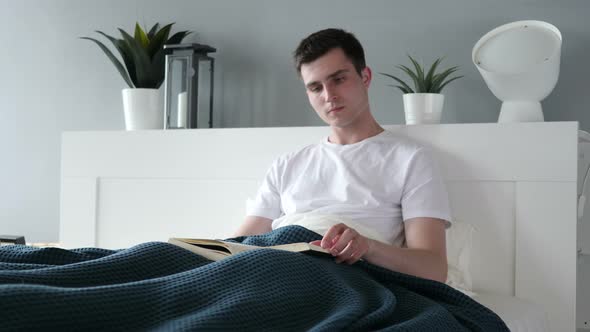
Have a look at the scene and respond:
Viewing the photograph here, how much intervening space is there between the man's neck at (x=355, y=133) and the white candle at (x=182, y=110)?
733mm

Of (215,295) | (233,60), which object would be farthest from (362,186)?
(233,60)

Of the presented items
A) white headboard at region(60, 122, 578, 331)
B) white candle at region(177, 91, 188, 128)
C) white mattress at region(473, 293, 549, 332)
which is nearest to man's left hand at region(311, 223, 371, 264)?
white mattress at region(473, 293, 549, 332)

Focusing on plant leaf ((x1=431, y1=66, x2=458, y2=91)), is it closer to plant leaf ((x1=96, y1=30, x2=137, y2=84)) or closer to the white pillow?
the white pillow

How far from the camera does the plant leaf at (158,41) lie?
107 inches

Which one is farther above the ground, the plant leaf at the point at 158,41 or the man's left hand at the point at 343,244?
the plant leaf at the point at 158,41

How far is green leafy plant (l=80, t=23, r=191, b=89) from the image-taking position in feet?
8.84

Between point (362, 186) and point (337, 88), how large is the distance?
0.27m

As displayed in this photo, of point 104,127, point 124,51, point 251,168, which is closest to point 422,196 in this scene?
point 251,168

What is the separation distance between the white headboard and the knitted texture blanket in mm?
717

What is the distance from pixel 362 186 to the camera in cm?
191

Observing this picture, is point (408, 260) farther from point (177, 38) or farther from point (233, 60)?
point (177, 38)

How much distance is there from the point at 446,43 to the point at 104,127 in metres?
1.36

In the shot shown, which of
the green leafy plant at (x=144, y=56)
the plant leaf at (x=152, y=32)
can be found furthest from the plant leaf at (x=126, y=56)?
the plant leaf at (x=152, y=32)

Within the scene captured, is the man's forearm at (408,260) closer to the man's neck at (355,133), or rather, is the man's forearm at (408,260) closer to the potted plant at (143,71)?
the man's neck at (355,133)
